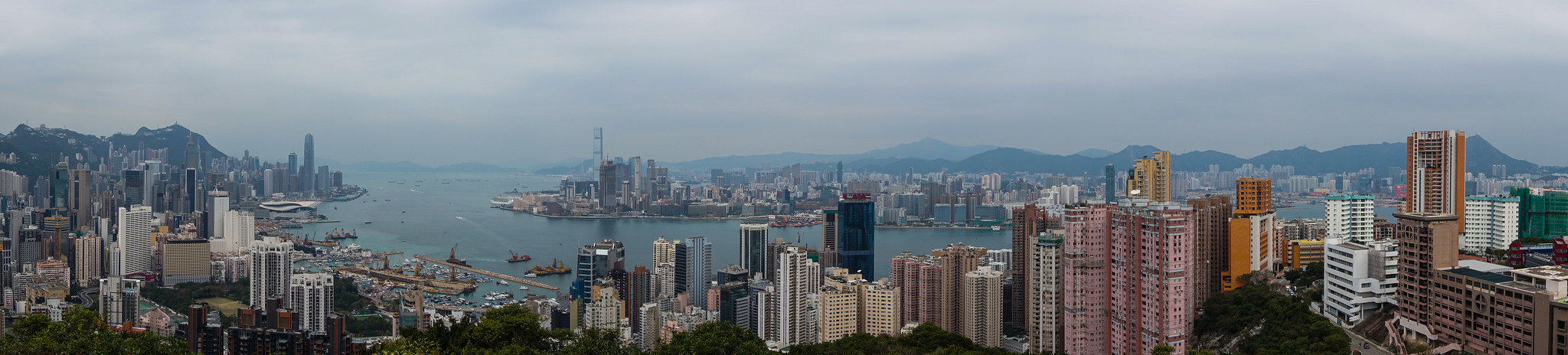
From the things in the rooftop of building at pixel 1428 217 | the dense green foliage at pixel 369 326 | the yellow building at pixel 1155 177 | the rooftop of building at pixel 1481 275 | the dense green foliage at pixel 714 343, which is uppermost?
the yellow building at pixel 1155 177

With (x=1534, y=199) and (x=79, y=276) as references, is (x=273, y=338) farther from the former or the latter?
(x=1534, y=199)

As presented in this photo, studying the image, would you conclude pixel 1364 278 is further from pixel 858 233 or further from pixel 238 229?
pixel 238 229

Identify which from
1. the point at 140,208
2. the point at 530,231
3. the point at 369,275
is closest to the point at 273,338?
the point at 369,275

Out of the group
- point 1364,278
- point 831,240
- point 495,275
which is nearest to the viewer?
point 1364,278

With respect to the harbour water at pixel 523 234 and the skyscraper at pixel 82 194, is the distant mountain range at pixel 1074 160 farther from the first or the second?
the skyscraper at pixel 82 194

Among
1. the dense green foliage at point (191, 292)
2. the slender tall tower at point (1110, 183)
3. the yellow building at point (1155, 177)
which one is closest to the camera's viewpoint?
the yellow building at point (1155, 177)

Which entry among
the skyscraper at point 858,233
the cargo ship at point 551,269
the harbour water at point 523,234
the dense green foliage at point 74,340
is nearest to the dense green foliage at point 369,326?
the harbour water at point 523,234

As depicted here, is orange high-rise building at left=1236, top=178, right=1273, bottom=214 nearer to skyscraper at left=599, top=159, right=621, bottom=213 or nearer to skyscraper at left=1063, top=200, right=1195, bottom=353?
skyscraper at left=1063, top=200, right=1195, bottom=353

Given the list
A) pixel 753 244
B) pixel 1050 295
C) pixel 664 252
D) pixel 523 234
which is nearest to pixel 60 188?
pixel 523 234
